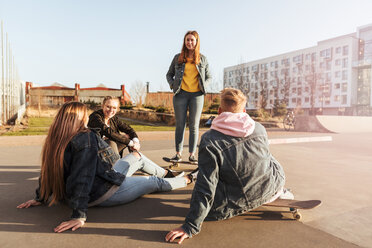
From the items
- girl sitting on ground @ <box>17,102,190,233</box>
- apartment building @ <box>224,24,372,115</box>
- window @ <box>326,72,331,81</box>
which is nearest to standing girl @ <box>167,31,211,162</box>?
girl sitting on ground @ <box>17,102,190,233</box>

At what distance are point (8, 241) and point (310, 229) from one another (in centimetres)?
204

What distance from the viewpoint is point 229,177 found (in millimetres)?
1871

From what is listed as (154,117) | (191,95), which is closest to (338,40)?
(154,117)

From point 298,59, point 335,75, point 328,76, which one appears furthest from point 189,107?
point 298,59

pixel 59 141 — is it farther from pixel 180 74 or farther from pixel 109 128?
pixel 180 74

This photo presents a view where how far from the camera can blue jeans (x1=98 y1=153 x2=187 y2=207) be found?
2336 millimetres

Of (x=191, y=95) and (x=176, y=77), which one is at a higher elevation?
(x=176, y=77)

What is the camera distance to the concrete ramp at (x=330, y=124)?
15.4 meters

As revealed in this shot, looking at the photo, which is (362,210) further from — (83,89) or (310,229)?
(83,89)

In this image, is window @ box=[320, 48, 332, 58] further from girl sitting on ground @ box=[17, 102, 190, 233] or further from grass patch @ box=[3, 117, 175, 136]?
girl sitting on ground @ box=[17, 102, 190, 233]

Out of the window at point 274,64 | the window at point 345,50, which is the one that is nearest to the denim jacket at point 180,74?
the window at point 345,50

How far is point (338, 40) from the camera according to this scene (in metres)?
53.8

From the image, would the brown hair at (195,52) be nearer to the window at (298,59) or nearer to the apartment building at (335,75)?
the apartment building at (335,75)

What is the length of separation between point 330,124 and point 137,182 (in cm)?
1591
